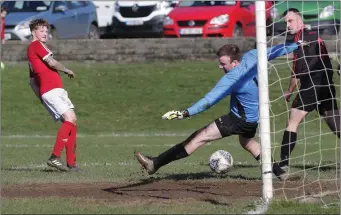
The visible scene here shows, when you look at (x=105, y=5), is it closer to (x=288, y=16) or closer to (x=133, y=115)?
(x=133, y=115)

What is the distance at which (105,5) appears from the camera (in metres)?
33.0

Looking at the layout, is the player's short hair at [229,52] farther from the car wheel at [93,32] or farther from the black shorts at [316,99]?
the car wheel at [93,32]

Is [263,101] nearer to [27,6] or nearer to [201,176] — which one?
[201,176]

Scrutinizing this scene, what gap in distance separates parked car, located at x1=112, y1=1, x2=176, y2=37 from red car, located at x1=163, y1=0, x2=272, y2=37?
1.76 meters

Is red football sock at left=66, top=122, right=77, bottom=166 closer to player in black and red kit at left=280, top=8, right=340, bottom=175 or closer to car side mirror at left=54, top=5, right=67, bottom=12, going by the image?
player in black and red kit at left=280, top=8, right=340, bottom=175

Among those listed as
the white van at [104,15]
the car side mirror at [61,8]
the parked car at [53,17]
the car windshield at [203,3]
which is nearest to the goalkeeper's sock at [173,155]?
the parked car at [53,17]

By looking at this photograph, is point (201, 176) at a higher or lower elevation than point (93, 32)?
higher

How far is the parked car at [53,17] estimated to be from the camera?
91.8 ft

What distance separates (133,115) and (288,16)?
10686 mm

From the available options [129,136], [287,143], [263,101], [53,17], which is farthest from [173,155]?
[53,17]

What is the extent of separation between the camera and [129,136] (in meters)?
20.0

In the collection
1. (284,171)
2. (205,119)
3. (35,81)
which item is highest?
(35,81)

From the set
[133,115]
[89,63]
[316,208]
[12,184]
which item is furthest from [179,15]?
[316,208]

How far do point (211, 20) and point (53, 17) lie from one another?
15.2 feet
